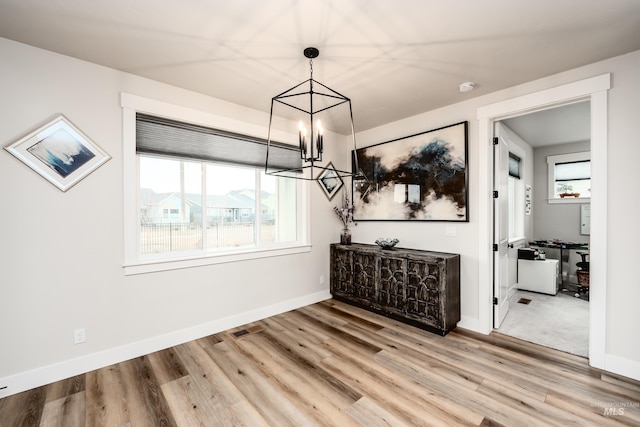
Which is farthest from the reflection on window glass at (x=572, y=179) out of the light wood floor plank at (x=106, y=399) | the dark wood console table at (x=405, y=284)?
the light wood floor plank at (x=106, y=399)

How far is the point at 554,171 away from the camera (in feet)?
18.4

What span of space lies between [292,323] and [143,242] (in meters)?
1.90

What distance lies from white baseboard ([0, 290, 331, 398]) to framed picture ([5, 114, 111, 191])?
1472 mm

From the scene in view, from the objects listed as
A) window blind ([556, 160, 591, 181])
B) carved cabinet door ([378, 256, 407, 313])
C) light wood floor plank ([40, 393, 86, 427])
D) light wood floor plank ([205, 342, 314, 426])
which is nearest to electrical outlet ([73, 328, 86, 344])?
light wood floor plank ([40, 393, 86, 427])

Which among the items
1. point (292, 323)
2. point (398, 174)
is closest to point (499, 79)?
point (398, 174)

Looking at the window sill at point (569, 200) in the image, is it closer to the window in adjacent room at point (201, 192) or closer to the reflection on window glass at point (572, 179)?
the reflection on window glass at point (572, 179)

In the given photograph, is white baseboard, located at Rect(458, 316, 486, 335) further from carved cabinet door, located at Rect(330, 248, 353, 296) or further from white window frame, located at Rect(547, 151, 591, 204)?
white window frame, located at Rect(547, 151, 591, 204)

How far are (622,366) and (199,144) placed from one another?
Result: 4436 millimetres

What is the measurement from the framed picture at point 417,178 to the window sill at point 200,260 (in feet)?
4.49

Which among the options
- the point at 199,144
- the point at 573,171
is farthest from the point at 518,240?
the point at 199,144

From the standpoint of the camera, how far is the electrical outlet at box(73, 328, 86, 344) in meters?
2.37

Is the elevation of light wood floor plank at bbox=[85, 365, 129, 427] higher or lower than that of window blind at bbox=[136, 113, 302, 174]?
lower

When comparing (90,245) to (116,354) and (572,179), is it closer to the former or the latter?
(116,354)

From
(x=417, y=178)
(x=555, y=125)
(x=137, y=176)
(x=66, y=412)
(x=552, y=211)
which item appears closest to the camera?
(x=66, y=412)
